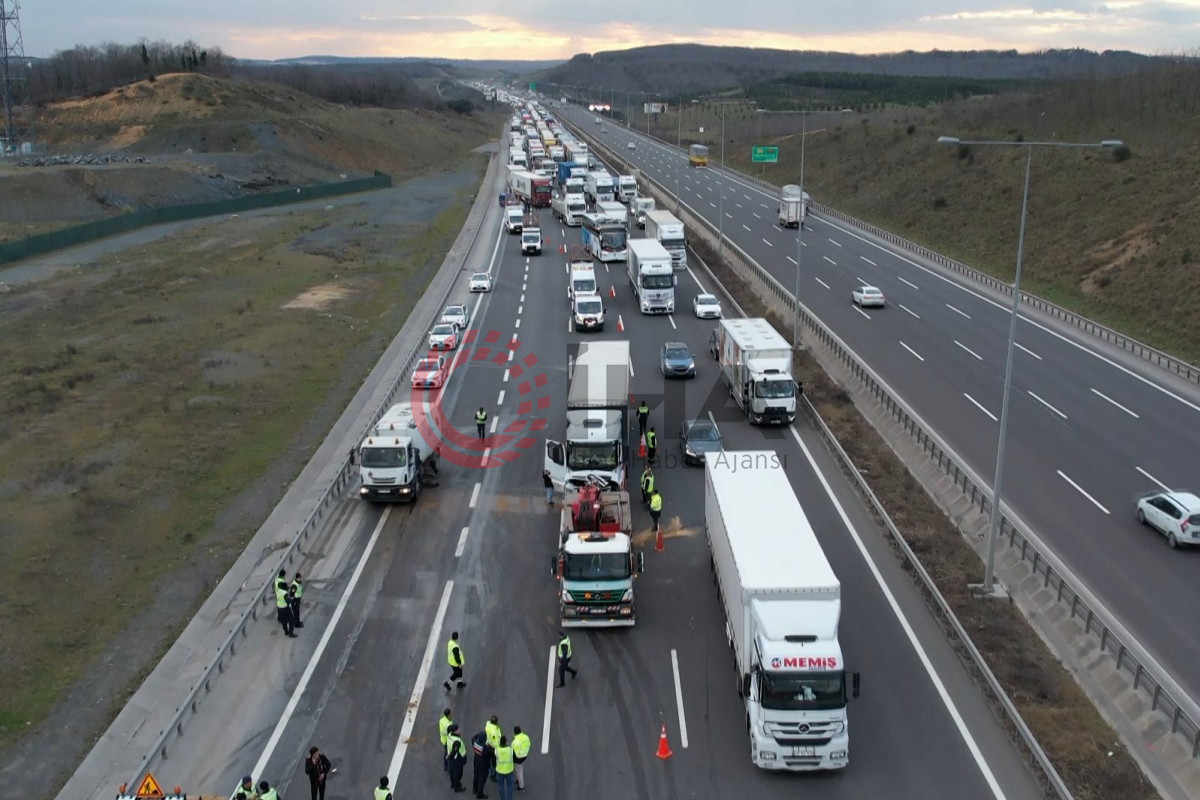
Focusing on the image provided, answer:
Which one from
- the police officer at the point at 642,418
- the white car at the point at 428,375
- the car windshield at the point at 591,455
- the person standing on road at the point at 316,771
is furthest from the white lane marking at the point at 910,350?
the person standing on road at the point at 316,771

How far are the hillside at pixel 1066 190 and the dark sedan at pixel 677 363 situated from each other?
23724mm

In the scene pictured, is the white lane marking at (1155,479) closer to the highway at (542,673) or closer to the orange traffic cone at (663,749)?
the highway at (542,673)

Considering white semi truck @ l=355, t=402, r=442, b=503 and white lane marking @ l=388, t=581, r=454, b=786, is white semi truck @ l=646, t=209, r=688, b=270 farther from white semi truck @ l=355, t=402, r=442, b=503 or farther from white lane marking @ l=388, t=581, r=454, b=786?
white lane marking @ l=388, t=581, r=454, b=786

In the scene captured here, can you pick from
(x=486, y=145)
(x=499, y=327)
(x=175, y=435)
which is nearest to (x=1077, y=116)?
(x=499, y=327)

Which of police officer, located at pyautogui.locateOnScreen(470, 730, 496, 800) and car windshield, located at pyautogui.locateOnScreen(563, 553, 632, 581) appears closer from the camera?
police officer, located at pyautogui.locateOnScreen(470, 730, 496, 800)

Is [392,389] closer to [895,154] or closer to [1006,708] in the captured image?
[1006,708]

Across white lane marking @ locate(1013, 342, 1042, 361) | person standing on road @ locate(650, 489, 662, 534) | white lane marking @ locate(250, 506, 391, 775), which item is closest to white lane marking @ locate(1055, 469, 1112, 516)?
person standing on road @ locate(650, 489, 662, 534)

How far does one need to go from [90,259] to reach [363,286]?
2759cm

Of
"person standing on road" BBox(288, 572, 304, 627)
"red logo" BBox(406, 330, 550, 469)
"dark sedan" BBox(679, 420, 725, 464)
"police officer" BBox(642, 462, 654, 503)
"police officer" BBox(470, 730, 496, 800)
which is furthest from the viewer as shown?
"red logo" BBox(406, 330, 550, 469)

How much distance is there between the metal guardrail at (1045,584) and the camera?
17.5m

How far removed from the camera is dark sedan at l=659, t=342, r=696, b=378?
140 feet

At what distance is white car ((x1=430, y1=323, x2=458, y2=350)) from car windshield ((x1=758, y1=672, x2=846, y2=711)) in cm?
3382

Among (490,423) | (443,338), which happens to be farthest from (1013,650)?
(443,338)

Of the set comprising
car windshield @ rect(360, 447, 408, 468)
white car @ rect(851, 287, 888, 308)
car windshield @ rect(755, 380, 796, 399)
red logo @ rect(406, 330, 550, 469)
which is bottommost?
red logo @ rect(406, 330, 550, 469)
